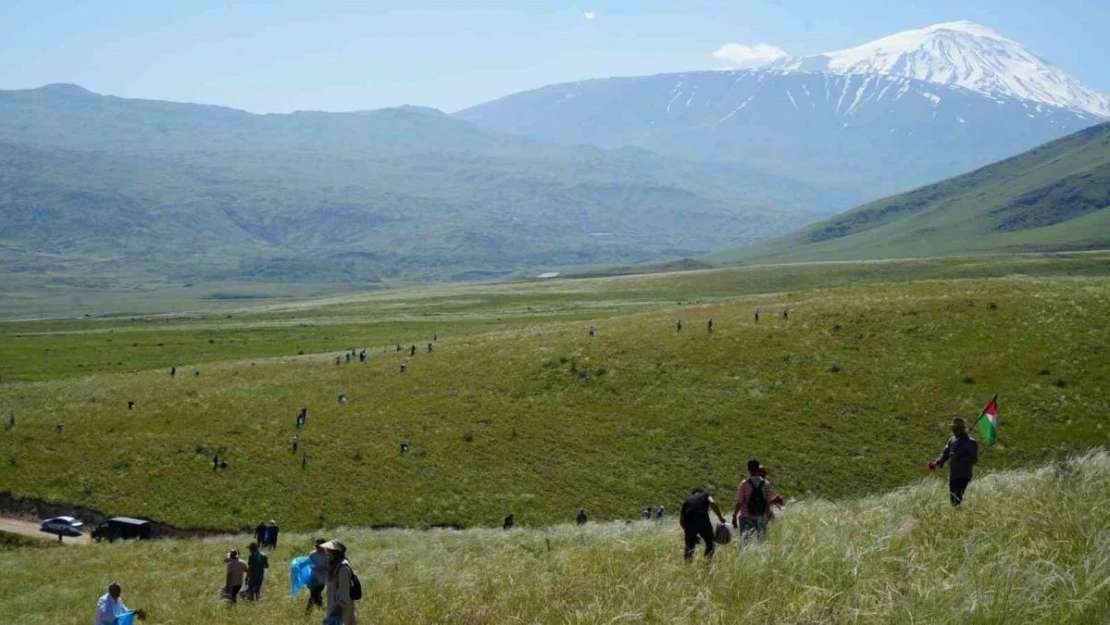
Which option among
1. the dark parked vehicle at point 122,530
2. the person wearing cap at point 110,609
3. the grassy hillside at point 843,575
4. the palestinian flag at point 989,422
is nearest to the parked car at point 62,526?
the dark parked vehicle at point 122,530

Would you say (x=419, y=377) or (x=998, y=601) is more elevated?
(x=998, y=601)

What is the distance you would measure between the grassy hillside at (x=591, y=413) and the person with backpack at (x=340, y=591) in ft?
108

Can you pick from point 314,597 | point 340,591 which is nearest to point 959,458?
point 340,591

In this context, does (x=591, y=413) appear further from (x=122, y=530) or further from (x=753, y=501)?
(x=753, y=501)

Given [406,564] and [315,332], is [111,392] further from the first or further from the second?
[315,332]

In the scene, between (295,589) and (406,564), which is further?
(406,564)

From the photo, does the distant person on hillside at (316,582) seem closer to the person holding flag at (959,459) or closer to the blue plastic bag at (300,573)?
the blue plastic bag at (300,573)

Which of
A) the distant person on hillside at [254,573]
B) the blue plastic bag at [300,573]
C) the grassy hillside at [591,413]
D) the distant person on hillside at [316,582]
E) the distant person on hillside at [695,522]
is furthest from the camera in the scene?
the grassy hillside at [591,413]

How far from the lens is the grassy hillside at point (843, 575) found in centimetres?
1097

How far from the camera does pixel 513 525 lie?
4525cm

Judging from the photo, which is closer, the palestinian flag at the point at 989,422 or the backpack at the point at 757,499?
the backpack at the point at 757,499

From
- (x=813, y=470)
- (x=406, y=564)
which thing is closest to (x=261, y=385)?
(x=813, y=470)

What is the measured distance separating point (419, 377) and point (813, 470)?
31659 mm

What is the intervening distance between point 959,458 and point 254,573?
16.9m
